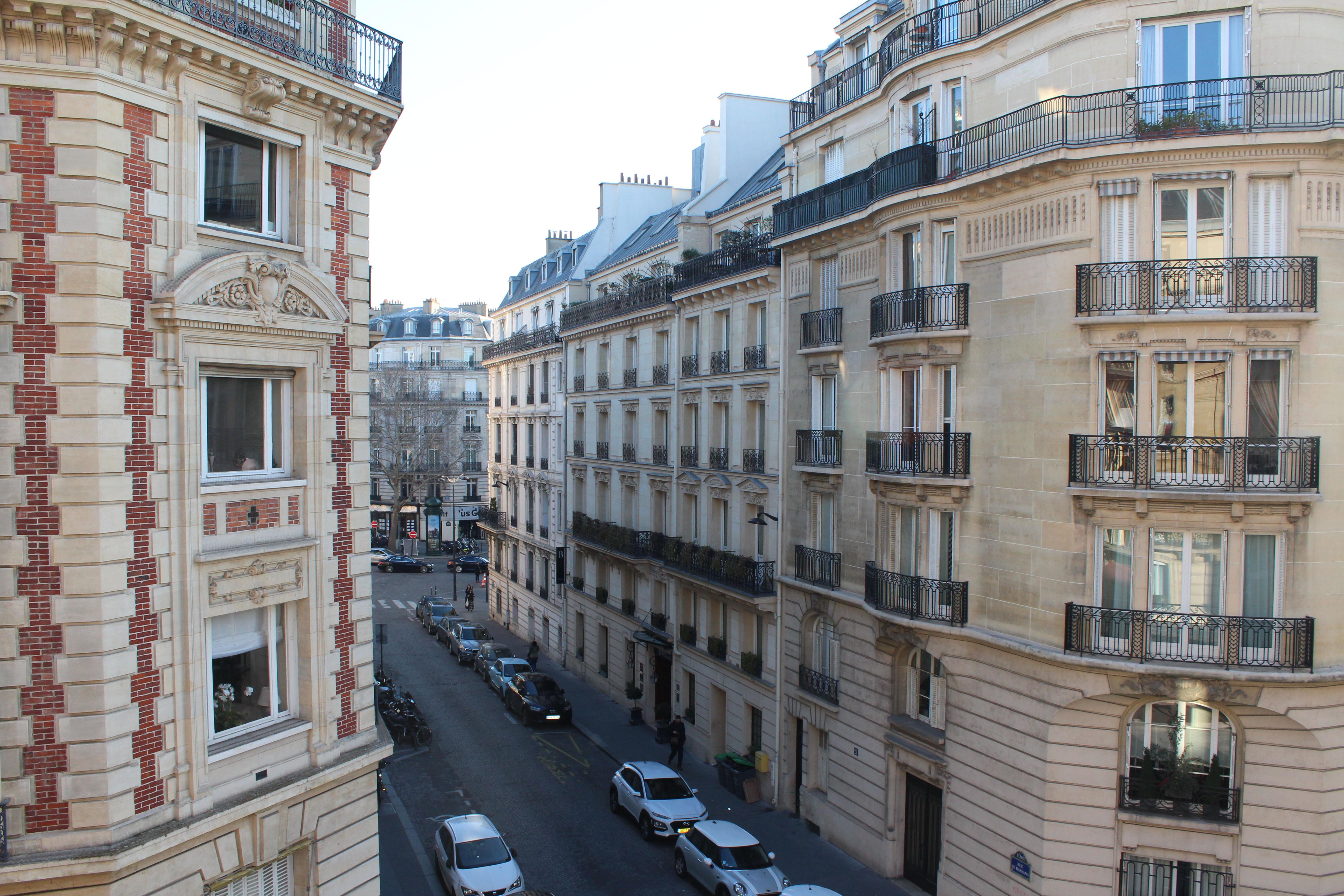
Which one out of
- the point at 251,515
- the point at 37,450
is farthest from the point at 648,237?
the point at 37,450

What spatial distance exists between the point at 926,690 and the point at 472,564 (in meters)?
52.0

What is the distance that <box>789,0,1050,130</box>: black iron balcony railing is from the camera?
18328 millimetres

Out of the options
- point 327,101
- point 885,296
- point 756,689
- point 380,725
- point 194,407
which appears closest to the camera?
point 194,407

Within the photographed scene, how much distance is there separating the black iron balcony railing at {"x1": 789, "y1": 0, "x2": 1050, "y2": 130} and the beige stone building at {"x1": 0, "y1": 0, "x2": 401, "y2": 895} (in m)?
11.9

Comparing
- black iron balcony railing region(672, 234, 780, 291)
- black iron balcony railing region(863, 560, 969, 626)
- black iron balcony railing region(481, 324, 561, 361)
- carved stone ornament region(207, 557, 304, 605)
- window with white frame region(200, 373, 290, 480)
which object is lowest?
black iron balcony railing region(863, 560, 969, 626)

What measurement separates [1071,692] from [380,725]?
1173cm

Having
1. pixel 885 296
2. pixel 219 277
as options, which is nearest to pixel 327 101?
pixel 219 277

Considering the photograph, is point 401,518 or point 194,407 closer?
point 194,407

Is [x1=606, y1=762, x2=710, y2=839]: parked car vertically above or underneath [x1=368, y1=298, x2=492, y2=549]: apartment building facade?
underneath

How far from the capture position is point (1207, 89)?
15688 mm

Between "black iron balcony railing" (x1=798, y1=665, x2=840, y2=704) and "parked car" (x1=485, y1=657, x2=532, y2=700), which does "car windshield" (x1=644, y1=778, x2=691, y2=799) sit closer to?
"black iron balcony railing" (x1=798, y1=665, x2=840, y2=704)

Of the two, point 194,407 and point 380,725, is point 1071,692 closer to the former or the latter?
point 380,725

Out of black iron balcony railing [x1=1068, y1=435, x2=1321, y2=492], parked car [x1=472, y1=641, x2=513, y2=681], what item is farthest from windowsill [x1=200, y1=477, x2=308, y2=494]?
parked car [x1=472, y1=641, x2=513, y2=681]

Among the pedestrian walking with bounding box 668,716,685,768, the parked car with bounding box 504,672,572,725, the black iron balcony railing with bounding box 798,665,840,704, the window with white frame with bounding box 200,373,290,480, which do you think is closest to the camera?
the window with white frame with bounding box 200,373,290,480
